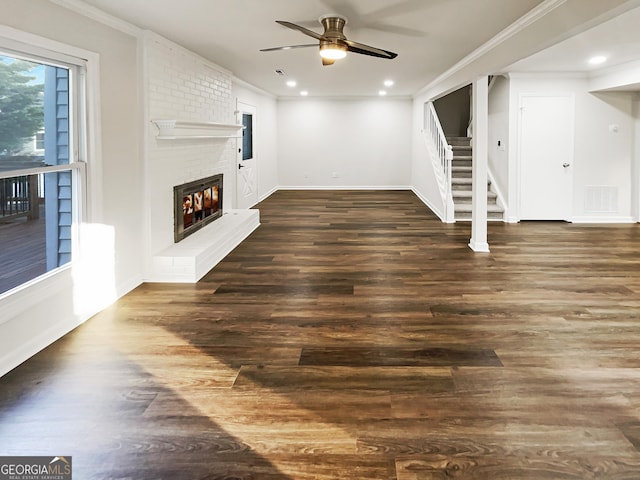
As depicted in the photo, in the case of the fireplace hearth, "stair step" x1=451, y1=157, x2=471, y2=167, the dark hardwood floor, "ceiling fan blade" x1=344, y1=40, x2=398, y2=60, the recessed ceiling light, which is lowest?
the dark hardwood floor

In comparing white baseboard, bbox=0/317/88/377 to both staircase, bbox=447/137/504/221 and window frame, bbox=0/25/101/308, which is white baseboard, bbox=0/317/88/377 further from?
staircase, bbox=447/137/504/221

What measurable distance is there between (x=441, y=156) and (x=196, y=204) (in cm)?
505

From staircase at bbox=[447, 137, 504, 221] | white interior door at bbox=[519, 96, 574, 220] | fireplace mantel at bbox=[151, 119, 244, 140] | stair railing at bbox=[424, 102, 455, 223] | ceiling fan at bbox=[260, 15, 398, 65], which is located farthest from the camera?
staircase at bbox=[447, 137, 504, 221]

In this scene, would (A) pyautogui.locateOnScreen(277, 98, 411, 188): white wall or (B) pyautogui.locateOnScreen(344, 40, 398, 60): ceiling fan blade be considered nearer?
(B) pyautogui.locateOnScreen(344, 40, 398, 60): ceiling fan blade

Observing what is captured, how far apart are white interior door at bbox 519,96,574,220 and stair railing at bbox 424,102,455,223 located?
1127 millimetres

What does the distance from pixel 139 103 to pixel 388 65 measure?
383cm

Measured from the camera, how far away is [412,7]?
13.5ft

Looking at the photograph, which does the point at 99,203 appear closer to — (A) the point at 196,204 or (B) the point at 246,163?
(A) the point at 196,204

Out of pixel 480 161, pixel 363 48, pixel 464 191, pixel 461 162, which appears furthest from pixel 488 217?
pixel 363 48

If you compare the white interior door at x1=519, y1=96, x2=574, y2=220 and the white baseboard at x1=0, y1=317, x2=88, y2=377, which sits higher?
the white interior door at x1=519, y1=96, x2=574, y2=220

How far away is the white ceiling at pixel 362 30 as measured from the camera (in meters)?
4.05

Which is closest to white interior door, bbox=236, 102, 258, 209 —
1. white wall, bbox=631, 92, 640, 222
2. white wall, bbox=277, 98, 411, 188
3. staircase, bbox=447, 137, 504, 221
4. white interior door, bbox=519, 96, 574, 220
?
white wall, bbox=277, 98, 411, 188

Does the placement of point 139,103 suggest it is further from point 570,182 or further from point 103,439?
point 570,182

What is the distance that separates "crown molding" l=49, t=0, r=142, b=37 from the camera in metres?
3.71
